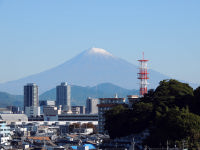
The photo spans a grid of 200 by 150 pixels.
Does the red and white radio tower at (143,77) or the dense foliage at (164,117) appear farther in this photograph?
the red and white radio tower at (143,77)

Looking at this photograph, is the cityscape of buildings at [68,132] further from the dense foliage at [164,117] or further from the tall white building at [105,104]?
the dense foliage at [164,117]

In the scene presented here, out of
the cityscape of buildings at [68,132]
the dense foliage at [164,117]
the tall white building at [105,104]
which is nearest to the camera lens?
the dense foliage at [164,117]

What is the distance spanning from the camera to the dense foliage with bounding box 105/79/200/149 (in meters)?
43.3

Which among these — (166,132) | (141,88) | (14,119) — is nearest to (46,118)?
(14,119)

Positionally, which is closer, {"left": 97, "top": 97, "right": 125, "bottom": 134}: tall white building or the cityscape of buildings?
the cityscape of buildings

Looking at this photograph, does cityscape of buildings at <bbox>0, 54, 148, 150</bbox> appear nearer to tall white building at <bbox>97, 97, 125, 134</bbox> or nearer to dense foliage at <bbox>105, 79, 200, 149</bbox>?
tall white building at <bbox>97, 97, 125, 134</bbox>

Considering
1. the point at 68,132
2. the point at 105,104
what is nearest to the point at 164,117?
the point at 105,104

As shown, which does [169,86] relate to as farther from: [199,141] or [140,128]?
[199,141]

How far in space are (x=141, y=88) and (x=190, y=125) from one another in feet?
101

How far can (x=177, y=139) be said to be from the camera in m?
43.2

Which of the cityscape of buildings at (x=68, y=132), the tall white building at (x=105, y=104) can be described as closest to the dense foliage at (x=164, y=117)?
the cityscape of buildings at (x=68, y=132)

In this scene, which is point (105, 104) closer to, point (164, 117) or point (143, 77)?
point (143, 77)

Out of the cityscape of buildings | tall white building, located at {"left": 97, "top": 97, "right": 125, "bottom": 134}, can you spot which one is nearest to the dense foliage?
the cityscape of buildings

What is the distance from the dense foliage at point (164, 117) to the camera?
4328cm
